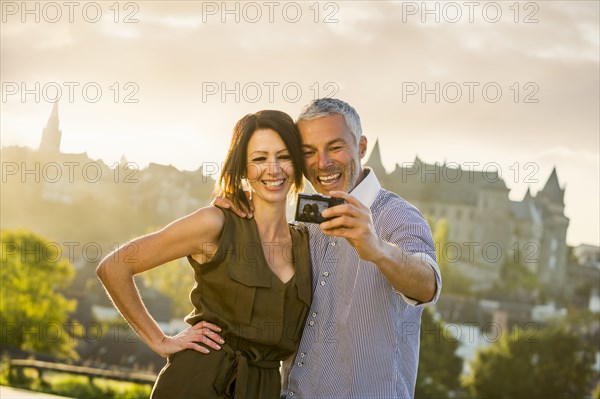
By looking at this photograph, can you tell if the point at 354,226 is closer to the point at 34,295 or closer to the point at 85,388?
the point at 85,388

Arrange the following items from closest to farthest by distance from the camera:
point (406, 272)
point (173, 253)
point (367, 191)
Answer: point (406, 272) < point (173, 253) < point (367, 191)

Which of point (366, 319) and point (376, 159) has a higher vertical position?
point (376, 159)

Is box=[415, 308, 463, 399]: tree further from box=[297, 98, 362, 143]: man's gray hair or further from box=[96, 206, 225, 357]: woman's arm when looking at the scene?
box=[96, 206, 225, 357]: woman's arm

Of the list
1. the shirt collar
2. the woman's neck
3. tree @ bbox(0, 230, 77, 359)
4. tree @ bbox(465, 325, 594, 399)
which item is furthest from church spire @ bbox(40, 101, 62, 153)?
the shirt collar

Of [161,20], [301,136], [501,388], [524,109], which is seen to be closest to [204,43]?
[161,20]

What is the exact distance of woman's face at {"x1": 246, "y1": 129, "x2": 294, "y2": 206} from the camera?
3.03 metres

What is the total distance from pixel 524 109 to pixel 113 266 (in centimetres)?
8381

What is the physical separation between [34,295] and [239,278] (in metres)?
40.8

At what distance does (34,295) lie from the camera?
4159 cm

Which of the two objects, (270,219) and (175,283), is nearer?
(270,219)

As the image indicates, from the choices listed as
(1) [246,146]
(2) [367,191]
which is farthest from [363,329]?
(1) [246,146]

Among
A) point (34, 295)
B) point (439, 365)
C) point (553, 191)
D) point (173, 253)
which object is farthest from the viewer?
point (553, 191)

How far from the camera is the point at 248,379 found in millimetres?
2848

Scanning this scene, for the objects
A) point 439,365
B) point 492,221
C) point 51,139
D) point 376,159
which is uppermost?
point 51,139
